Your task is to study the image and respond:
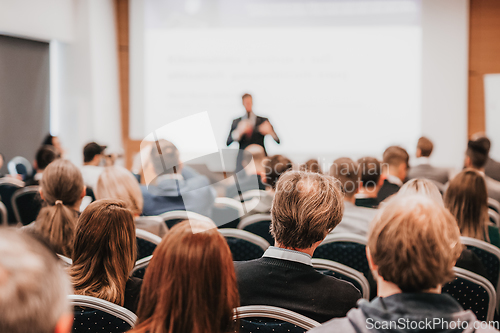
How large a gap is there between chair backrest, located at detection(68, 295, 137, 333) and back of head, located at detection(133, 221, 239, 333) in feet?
0.58

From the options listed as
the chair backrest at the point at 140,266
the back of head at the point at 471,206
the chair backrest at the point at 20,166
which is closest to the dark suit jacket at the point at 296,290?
the chair backrest at the point at 140,266

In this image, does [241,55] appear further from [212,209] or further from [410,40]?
[212,209]

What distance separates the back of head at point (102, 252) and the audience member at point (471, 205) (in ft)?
5.81

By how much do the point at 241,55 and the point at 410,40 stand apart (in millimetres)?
2693

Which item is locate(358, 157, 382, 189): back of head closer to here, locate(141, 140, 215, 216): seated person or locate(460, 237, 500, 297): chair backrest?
locate(460, 237, 500, 297): chair backrest

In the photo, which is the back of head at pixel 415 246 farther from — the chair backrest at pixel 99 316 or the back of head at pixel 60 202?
the back of head at pixel 60 202

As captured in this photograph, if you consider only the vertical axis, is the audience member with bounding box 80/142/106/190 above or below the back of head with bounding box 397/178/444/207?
above

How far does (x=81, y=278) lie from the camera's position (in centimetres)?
146

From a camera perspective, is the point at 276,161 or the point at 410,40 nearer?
the point at 276,161

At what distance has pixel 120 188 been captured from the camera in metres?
2.45

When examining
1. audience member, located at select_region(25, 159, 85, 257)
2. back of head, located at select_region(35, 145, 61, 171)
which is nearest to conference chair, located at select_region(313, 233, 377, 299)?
audience member, located at select_region(25, 159, 85, 257)

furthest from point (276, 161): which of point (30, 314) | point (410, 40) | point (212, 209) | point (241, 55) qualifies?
point (410, 40)

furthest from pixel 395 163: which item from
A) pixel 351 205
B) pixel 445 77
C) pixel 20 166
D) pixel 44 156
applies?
pixel 20 166

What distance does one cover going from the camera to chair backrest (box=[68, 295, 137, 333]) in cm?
123
